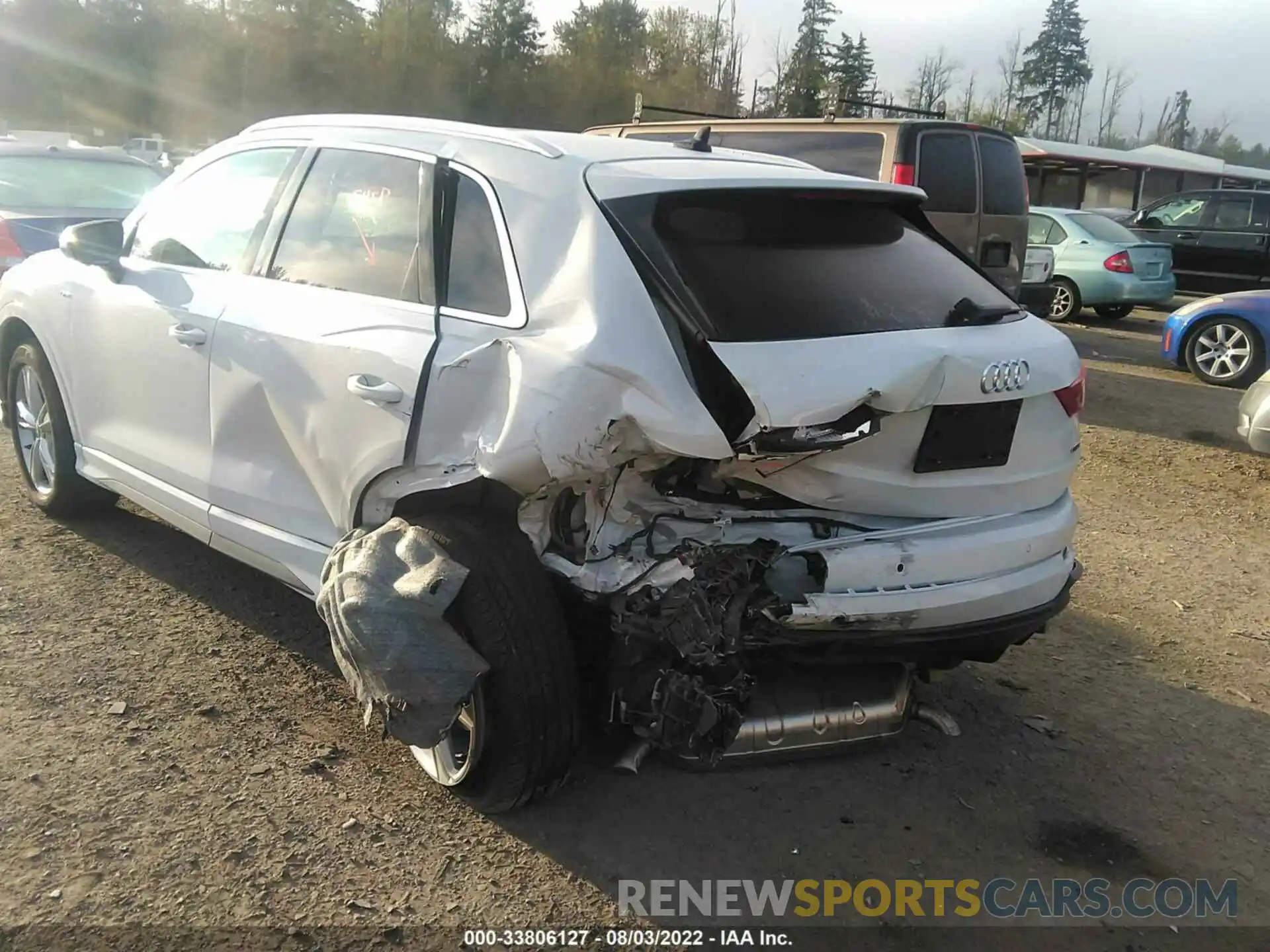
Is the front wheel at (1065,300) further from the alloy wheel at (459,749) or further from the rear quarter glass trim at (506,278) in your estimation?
the alloy wheel at (459,749)

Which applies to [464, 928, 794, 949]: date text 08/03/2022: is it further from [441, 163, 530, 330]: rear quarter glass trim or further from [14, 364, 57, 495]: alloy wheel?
[14, 364, 57, 495]: alloy wheel

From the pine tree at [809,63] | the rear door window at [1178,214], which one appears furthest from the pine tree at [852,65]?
the rear door window at [1178,214]

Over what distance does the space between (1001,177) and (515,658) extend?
7781mm

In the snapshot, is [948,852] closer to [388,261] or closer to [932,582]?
[932,582]

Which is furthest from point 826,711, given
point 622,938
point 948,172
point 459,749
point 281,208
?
point 948,172

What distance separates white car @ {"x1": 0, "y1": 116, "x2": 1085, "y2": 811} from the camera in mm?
2742

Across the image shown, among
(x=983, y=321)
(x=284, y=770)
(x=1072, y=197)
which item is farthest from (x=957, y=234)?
(x=1072, y=197)

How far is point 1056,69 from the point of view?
76125 mm

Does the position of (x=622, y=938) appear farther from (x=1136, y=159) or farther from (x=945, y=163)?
(x=1136, y=159)

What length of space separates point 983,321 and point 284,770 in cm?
245

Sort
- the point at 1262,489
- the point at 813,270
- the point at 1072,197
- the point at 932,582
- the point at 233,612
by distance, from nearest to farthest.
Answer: the point at 932,582 < the point at 813,270 < the point at 233,612 < the point at 1262,489 < the point at 1072,197

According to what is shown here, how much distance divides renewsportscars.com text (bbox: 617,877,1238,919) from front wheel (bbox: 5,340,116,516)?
11.0 feet

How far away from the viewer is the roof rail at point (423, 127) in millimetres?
3221

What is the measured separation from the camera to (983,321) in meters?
3.28
